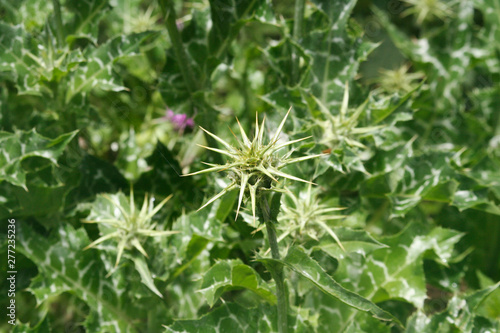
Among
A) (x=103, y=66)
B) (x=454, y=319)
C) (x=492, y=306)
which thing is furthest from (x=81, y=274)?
(x=492, y=306)

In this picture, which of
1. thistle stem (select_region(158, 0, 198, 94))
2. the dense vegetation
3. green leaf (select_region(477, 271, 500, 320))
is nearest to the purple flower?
the dense vegetation

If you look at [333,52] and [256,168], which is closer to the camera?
[256,168]

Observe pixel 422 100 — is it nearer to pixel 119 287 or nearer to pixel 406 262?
pixel 406 262

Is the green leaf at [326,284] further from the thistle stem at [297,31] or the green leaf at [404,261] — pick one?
the thistle stem at [297,31]

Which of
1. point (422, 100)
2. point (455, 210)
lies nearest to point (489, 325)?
point (455, 210)

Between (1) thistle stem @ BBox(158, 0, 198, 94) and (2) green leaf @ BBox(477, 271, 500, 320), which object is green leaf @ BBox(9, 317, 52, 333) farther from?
(2) green leaf @ BBox(477, 271, 500, 320)

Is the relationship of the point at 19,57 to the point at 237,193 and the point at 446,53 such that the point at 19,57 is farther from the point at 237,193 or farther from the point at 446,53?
the point at 446,53
